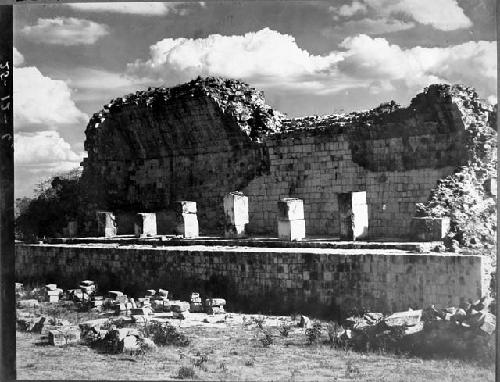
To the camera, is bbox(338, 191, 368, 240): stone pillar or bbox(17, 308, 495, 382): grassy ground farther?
bbox(338, 191, 368, 240): stone pillar

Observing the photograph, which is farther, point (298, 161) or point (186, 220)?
point (298, 161)

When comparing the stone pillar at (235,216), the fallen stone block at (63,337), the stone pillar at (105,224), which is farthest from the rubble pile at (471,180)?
the stone pillar at (105,224)

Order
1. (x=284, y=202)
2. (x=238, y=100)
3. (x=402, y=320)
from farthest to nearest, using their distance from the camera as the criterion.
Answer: (x=238, y=100) → (x=284, y=202) → (x=402, y=320)

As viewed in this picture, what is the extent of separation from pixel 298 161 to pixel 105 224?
583cm

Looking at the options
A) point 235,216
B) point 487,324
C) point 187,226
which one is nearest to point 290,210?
point 235,216

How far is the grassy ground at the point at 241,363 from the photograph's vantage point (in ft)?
33.4

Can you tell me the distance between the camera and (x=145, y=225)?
19234 mm

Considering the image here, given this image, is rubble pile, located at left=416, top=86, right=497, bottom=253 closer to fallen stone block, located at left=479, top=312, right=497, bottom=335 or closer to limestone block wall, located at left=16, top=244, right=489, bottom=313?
limestone block wall, located at left=16, top=244, right=489, bottom=313

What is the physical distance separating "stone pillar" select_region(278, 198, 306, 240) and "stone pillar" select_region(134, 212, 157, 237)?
16.9ft

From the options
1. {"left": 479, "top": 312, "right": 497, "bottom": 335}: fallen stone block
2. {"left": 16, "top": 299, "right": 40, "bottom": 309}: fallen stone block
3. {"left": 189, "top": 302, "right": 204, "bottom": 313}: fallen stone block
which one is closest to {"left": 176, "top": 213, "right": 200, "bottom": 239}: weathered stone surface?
{"left": 16, "top": 299, "right": 40, "bottom": 309}: fallen stone block

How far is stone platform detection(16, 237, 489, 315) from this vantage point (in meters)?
11.4

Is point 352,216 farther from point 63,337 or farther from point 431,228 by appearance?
point 63,337

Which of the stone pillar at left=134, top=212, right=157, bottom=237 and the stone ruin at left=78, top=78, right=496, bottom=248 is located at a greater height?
the stone ruin at left=78, top=78, right=496, bottom=248

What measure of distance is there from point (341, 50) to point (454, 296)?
601 centimetres
